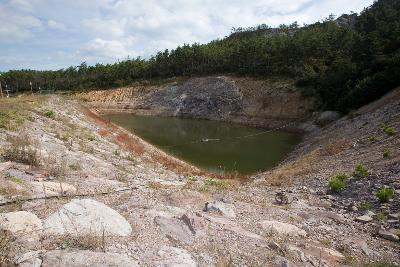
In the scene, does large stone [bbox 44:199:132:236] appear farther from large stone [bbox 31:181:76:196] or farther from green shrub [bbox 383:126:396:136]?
green shrub [bbox 383:126:396:136]

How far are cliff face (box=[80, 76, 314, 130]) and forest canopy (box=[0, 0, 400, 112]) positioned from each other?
111 inches

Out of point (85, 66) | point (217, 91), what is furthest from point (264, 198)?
point (85, 66)

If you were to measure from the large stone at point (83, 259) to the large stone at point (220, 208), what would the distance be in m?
3.44

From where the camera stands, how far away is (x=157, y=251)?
22.5 feet

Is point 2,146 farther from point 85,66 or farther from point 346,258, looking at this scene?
point 85,66

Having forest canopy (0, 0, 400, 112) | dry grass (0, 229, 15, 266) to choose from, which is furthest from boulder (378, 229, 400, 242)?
forest canopy (0, 0, 400, 112)

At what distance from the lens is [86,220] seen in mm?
7527

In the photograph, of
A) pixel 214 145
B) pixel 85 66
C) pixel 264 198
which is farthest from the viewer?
pixel 85 66

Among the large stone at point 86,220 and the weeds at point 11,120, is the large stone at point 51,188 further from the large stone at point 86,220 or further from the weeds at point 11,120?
the weeds at point 11,120

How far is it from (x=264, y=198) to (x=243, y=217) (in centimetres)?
311

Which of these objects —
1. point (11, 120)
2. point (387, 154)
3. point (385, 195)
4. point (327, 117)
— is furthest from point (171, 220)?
point (327, 117)

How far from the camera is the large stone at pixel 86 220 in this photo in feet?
23.3

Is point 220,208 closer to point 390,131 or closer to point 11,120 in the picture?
point 11,120

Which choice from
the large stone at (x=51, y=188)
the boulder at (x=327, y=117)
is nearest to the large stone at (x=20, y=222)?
the large stone at (x=51, y=188)
